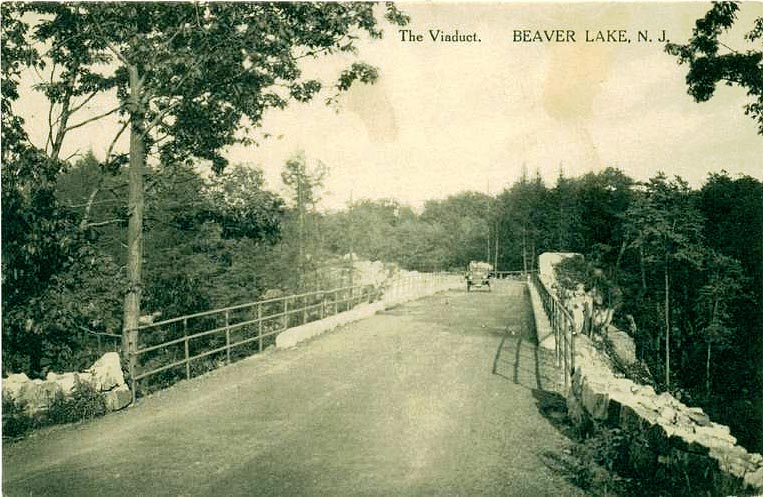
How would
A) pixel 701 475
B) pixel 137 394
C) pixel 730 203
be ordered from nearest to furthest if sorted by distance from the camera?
Result: 1. pixel 701 475
2. pixel 137 394
3. pixel 730 203

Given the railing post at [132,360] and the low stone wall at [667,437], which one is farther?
the railing post at [132,360]

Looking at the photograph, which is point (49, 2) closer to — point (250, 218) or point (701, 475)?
point (250, 218)

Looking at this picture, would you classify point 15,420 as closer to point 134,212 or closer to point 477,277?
point 134,212

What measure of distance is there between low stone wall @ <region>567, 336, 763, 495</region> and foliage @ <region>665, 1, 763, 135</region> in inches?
255

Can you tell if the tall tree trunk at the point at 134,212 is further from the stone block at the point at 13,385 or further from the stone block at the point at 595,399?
the stone block at the point at 595,399

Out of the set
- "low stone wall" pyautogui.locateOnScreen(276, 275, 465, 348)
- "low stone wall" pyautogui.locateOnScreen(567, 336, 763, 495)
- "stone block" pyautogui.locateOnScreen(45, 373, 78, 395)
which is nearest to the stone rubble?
"low stone wall" pyautogui.locateOnScreen(567, 336, 763, 495)

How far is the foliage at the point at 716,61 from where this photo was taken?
386 inches

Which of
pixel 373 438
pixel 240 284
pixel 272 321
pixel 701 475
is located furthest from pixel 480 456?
pixel 272 321

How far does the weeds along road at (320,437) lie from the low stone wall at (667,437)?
1.93ft

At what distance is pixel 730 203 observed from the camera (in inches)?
1326

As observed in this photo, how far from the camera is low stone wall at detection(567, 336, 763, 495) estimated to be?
4238 millimetres

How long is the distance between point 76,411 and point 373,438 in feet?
13.1

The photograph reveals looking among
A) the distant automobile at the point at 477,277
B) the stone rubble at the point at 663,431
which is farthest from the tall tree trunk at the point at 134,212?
the distant automobile at the point at 477,277

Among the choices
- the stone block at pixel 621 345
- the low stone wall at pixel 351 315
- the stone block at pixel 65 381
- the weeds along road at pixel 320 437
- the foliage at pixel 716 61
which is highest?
the foliage at pixel 716 61
